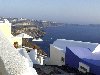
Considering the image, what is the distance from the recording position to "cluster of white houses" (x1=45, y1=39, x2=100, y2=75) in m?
18.5

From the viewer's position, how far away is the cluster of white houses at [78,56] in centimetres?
1855

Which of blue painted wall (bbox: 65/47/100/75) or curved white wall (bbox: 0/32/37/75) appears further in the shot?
blue painted wall (bbox: 65/47/100/75)

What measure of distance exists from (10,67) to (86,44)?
19.7m

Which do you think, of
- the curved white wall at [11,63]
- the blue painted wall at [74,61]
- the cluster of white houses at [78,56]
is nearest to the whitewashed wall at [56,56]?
the cluster of white houses at [78,56]

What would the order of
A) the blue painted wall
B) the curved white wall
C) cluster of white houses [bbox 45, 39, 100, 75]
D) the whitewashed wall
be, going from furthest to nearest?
the whitewashed wall → cluster of white houses [bbox 45, 39, 100, 75] → the blue painted wall → the curved white wall

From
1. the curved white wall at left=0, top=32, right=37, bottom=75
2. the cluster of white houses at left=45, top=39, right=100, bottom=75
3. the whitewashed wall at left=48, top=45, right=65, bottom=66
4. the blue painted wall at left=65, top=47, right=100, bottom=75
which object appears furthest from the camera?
the whitewashed wall at left=48, top=45, right=65, bottom=66

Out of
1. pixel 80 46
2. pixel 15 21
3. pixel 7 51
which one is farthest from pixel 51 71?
pixel 15 21

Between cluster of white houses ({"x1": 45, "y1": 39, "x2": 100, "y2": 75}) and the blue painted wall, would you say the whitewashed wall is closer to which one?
cluster of white houses ({"x1": 45, "y1": 39, "x2": 100, "y2": 75})

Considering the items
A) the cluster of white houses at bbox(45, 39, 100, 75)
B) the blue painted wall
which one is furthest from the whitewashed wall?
the blue painted wall

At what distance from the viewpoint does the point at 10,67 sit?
370cm

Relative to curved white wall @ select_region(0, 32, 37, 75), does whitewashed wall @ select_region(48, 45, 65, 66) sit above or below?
below

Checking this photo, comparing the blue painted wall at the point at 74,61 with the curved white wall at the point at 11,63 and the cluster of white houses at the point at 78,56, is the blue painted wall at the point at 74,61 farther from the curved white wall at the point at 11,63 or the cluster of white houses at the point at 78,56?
the curved white wall at the point at 11,63

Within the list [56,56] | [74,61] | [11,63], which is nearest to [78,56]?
[74,61]

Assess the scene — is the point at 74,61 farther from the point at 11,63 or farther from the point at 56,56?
the point at 11,63
